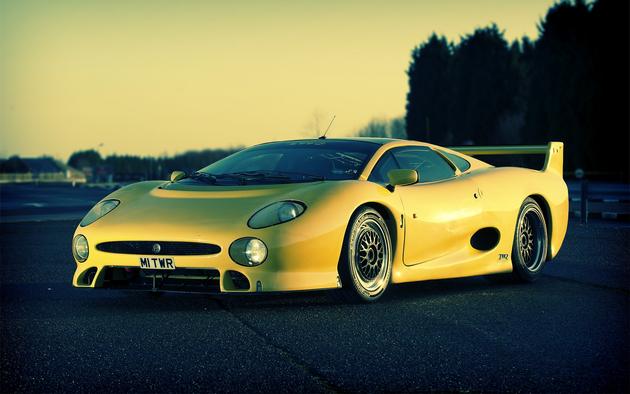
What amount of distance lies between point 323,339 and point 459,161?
338 centimetres

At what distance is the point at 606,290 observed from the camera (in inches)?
292

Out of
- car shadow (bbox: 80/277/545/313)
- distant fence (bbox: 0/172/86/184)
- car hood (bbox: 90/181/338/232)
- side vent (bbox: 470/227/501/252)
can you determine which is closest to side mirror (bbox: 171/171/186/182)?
car hood (bbox: 90/181/338/232)

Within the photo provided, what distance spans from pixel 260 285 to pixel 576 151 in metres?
43.3

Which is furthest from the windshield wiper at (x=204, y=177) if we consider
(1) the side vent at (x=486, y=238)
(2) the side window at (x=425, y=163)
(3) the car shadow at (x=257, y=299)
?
(1) the side vent at (x=486, y=238)

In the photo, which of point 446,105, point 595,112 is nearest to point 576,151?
point 595,112

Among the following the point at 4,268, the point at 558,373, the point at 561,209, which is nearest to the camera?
the point at 558,373

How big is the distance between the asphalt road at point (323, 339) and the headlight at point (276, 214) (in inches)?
25.0

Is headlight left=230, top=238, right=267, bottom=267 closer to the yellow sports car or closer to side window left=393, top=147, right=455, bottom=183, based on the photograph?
the yellow sports car

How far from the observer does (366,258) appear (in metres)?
6.67

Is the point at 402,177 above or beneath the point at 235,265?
above

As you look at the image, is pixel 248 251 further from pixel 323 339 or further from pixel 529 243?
pixel 529 243

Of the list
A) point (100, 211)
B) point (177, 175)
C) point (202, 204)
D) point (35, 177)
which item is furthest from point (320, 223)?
point (35, 177)

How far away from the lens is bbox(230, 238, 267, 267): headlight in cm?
611

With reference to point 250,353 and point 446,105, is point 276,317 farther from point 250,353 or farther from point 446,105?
point 446,105
